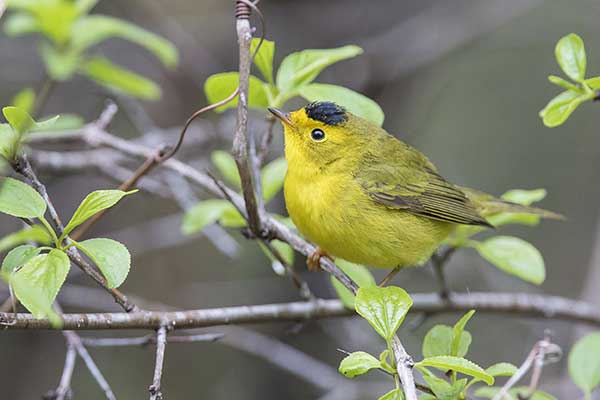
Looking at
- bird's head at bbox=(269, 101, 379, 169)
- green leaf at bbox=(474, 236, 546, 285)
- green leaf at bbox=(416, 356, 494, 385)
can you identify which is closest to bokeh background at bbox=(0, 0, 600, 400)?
bird's head at bbox=(269, 101, 379, 169)

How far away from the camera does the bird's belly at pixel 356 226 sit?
3.17 metres

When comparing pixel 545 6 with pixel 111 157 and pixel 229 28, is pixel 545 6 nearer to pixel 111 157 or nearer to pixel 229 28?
pixel 229 28

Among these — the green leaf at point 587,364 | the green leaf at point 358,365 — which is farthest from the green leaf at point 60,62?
the green leaf at point 587,364

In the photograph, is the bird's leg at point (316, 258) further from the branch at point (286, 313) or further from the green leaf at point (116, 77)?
the green leaf at point (116, 77)

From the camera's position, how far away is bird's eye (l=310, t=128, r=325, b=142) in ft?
11.6

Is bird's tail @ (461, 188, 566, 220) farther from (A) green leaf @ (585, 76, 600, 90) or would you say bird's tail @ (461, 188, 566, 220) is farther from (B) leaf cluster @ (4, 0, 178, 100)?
(B) leaf cluster @ (4, 0, 178, 100)

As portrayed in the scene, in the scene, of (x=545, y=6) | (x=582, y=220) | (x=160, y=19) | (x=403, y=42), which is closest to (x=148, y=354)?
(x=160, y=19)

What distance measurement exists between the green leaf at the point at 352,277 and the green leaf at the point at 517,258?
1.76 feet

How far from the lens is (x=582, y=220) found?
7207 mm

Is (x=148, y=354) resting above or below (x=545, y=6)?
below

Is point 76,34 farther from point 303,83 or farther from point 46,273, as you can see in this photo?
point 46,273

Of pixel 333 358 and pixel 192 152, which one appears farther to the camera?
pixel 333 358

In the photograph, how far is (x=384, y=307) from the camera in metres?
1.95

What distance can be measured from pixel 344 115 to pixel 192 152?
1.81 meters
